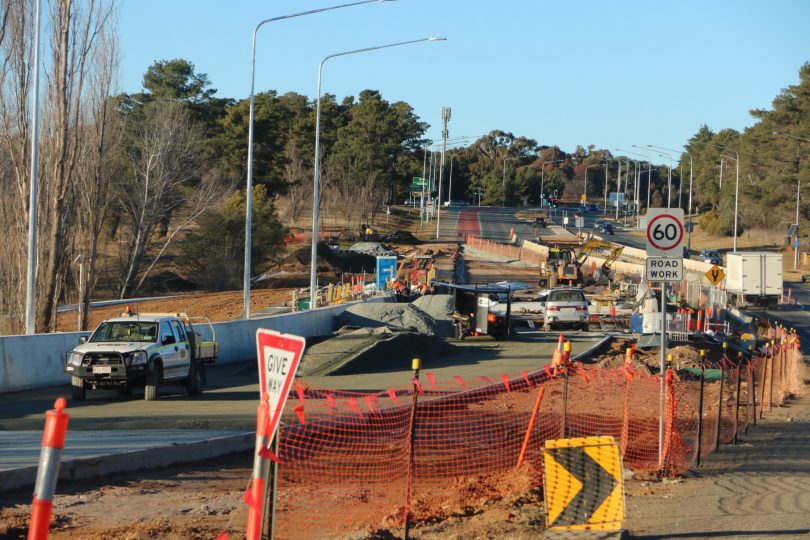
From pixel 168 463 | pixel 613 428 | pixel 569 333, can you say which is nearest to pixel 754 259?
pixel 569 333

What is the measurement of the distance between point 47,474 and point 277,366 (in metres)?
1.80

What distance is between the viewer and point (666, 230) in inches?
524

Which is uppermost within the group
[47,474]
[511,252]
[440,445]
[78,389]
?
[47,474]

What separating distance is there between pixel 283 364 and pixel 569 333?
34504 millimetres

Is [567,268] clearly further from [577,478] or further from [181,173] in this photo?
[577,478]

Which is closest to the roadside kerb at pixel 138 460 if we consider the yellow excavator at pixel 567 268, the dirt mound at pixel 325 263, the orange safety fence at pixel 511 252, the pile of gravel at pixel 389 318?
the pile of gravel at pixel 389 318

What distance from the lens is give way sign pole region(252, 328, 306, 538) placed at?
21.3ft

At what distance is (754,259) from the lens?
2319 inches

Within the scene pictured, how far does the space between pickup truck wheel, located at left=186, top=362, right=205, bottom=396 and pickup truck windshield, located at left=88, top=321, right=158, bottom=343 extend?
125cm

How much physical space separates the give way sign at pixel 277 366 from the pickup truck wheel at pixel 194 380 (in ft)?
49.0

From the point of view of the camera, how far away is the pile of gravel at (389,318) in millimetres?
36031

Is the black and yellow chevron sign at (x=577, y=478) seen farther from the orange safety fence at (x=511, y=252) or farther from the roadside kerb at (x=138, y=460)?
the orange safety fence at (x=511, y=252)

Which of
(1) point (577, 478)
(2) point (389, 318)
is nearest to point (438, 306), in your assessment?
(2) point (389, 318)

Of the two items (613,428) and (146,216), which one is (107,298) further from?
(613,428)
